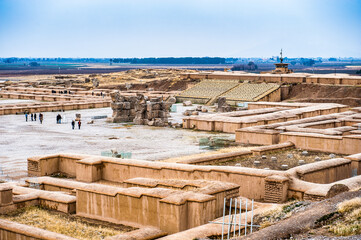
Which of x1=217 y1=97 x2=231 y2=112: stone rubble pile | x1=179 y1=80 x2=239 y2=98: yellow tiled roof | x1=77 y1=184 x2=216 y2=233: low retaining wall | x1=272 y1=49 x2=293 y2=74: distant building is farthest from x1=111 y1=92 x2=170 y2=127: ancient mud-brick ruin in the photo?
x1=272 y1=49 x2=293 y2=74: distant building

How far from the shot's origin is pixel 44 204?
612 inches

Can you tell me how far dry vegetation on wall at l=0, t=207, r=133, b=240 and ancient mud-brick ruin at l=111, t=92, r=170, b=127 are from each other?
896 inches

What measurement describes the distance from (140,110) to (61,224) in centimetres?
2546

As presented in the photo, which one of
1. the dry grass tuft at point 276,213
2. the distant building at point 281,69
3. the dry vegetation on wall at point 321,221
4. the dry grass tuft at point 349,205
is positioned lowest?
the dry grass tuft at point 276,213

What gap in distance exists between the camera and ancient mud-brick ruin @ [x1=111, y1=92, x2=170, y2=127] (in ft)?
126

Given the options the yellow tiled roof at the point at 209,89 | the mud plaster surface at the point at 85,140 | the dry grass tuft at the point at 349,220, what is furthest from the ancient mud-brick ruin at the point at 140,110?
the dry grass tuft at the point at 349,220

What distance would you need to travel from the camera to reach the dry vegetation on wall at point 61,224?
1329cm

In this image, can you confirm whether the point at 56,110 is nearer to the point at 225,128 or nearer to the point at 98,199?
the point at 225,128

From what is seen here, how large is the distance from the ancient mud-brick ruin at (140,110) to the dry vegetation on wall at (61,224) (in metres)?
22.8

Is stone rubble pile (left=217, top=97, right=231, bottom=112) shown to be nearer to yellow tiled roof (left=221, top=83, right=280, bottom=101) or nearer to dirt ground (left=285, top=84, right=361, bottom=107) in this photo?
yellow tiled roof (left=221, top=83, right=280, bottom=101)

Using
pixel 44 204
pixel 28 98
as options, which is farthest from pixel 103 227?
pixel 28 98

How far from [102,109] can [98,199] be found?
116 feet

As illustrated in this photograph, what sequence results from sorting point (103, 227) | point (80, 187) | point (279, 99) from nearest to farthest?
point (103, 227) < point (80, 187) < point (279, 99)

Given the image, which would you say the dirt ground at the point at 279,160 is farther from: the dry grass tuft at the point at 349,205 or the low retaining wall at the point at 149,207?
the dry grass tuft at the point at 349,205
